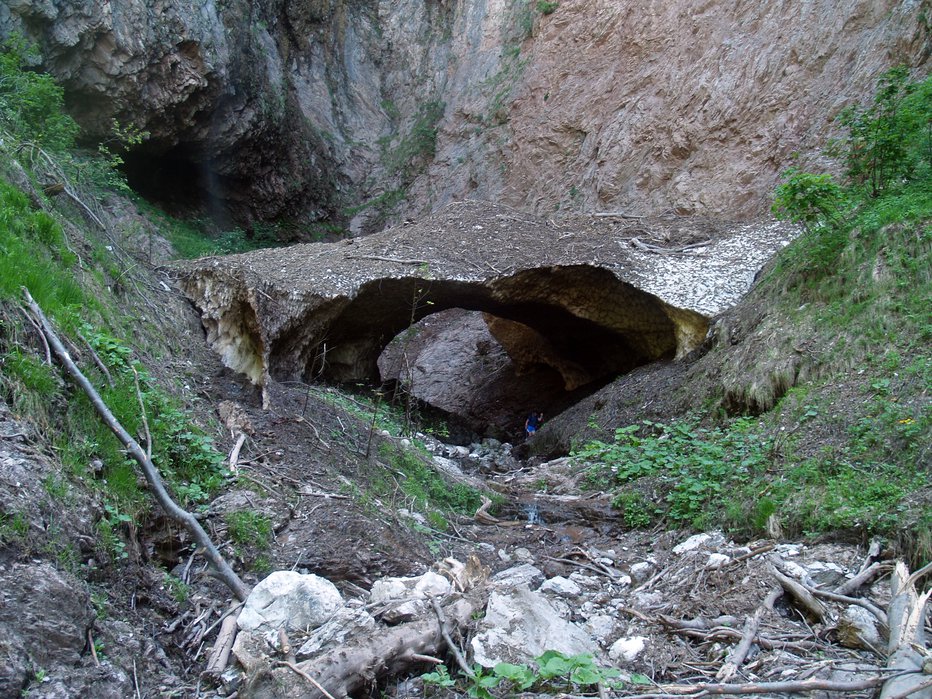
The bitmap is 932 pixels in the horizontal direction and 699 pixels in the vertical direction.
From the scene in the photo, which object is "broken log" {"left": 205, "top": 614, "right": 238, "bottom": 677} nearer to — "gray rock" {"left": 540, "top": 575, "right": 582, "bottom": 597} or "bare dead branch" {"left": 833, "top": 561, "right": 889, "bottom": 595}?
"gray rock" {"left": 540, "top": 575, "right": 582, "bottom": 597}

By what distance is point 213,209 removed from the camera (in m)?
17.1

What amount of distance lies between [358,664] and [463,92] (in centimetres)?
1810

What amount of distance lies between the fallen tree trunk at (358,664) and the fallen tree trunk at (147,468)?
28.6 inches

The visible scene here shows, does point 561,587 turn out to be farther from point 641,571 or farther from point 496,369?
point 496,369

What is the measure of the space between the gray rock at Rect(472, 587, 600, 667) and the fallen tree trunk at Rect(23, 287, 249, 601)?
44.7 inches

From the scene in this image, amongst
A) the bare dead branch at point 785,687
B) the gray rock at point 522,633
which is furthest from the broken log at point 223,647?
the bare dead branch at point 785,687

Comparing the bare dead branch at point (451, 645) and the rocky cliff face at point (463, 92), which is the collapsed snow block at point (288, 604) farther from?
the rocky cliff face at point (463, 92)

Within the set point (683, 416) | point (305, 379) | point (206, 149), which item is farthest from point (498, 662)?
point (206, 149)

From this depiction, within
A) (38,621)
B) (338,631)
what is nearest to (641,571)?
(338,631)

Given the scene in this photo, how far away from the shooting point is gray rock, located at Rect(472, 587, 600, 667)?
3.04 meters

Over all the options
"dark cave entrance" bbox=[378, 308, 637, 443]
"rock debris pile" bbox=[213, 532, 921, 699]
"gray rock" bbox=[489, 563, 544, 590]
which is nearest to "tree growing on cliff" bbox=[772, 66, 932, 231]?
"rock debris pile" bbox=[213, 532, 921, 699]

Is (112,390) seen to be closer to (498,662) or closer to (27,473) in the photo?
(27,473)

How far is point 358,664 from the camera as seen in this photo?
110 inches

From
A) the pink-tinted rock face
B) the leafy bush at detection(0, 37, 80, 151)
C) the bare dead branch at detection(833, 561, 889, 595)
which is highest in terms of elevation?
the pink-tinted rock face
